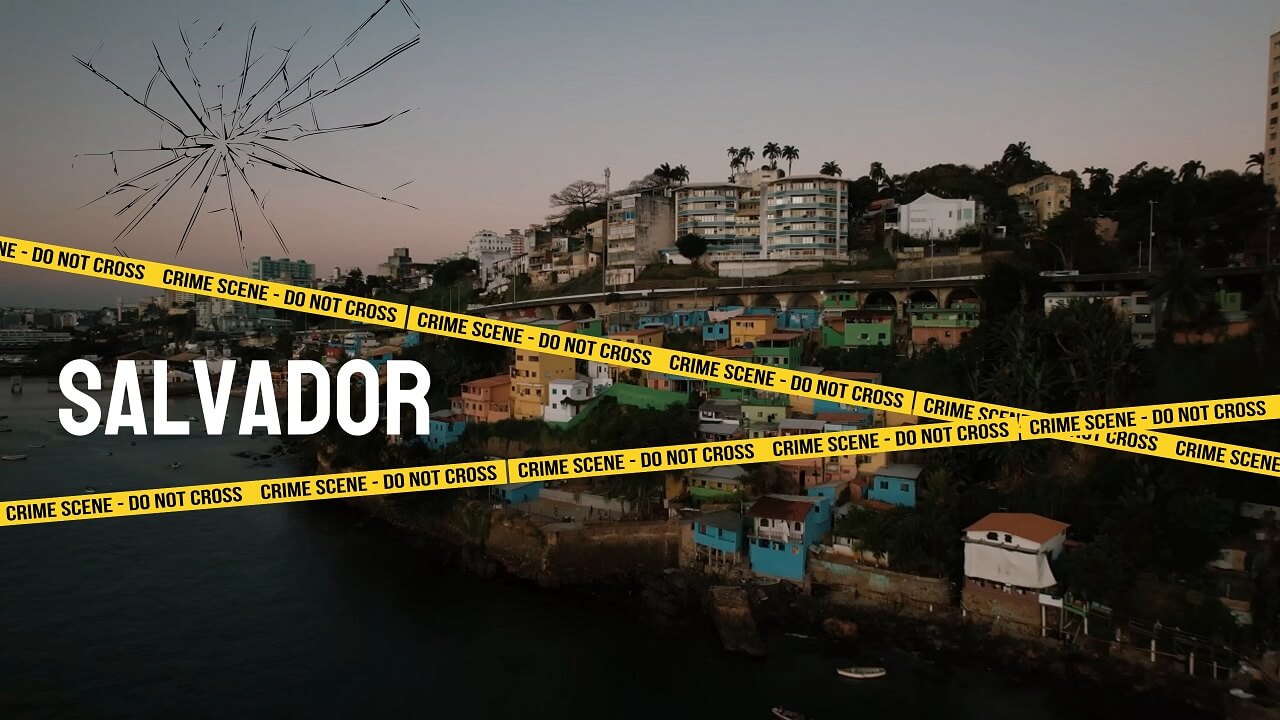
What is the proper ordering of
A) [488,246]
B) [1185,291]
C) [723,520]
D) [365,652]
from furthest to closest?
[488,246] → [1185,291] → [723,520] → [365,652]

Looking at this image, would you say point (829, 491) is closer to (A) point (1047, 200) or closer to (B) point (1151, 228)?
(B) point (1151, 228)

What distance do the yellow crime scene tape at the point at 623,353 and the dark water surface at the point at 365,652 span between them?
5931 millimetres

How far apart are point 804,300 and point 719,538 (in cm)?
1147

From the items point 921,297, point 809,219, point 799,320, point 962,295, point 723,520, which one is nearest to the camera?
point 723,520

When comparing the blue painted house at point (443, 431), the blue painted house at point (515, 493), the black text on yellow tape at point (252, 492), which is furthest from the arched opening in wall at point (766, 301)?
the black text on yellow tape at point (252, 492)

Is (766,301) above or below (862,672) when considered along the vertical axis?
above

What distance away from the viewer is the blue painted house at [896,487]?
34.4ft

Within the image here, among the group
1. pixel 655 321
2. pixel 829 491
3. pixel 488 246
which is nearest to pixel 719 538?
pixel 829 491

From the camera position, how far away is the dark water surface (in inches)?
302

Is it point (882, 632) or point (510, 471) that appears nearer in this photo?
point (510, 471)

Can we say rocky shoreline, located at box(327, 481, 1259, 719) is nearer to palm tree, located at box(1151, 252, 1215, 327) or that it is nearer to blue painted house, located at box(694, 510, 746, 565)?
blue painted house, located at box(694, 510, 746, 565)

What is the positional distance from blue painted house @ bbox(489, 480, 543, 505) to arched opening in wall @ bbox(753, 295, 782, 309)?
1004cm

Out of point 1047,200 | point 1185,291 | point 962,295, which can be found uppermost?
point 1047,200

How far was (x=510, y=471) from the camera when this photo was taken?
255cm
